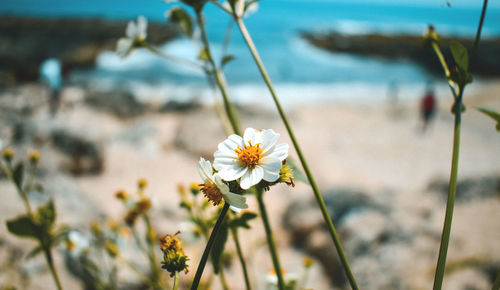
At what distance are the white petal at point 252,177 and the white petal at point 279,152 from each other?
4cm

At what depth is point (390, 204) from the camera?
237 cm

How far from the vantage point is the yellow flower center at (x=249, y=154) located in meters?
0.49

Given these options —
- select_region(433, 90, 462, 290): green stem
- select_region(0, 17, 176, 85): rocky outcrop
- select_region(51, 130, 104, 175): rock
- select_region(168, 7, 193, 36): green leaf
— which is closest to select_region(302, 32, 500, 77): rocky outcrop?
select_region(0, 17, 176, 85): rocky outcrop

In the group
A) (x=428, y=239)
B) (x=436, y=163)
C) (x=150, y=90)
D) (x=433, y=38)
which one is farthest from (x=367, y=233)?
(x=150, y=90)

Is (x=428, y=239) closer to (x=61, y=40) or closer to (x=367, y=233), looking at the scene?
(x=367, y=233)

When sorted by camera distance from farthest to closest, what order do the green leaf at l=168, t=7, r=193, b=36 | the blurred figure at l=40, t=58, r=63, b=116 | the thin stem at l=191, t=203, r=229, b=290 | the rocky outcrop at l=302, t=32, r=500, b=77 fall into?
the rocky outcrop at l=302, t=32, r=500, b=77
the blurred figure at l=40, t=58, r=63, b=116
the green leaf at l=168, t=7, r=193, b=36
the thin stem at l=191, t=203, r=229, b=290

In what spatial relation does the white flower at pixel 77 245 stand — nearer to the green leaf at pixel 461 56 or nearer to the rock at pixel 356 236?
the green leaf at pixel 461 56

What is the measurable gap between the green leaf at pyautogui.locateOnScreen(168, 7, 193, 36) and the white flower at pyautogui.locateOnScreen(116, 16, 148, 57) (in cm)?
9

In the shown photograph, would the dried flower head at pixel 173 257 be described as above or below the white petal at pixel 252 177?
below

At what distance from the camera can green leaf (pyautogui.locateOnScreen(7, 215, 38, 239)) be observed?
73cm

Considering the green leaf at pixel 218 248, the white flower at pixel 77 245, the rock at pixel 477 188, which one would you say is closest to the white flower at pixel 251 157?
the green leaf at pixel 218 248

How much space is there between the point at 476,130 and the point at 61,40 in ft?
45.8

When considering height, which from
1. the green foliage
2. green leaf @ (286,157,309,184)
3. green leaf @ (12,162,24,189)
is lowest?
green leaf @ (286,157,309,184)

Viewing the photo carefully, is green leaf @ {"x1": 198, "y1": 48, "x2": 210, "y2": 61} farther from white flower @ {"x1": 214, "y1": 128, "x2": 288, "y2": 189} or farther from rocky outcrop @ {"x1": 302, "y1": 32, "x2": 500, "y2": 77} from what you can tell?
rocky outcrop @ {"x1": 302, "y1": 32, "x2": 500, "y2": 77}
